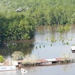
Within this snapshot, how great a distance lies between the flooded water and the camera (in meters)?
24.4

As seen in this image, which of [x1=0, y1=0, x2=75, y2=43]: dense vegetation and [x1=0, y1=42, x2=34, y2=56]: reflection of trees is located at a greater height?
[x1=0, y1=0, x2=75, y2=43]: dense vegetation

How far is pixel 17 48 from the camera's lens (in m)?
32.7

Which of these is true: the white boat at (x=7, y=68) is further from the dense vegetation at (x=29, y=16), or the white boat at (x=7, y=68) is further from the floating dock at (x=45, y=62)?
the dense vegetation at (x=29, y=16)

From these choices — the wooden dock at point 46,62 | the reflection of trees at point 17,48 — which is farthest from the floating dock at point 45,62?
the reflection of trees at point 17,48

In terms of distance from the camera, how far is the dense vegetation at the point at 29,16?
36.7 m

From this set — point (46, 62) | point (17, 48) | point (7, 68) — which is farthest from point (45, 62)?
point (17, 48)

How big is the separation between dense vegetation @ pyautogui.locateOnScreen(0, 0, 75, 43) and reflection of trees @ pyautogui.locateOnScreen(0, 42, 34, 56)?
6.16 ft

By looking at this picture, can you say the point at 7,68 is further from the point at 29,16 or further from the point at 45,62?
the point at 29,16

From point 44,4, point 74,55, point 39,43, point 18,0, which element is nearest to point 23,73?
point 74,55

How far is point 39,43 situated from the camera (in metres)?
34.4

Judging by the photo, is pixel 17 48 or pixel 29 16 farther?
pixel 29 16

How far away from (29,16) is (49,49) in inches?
657

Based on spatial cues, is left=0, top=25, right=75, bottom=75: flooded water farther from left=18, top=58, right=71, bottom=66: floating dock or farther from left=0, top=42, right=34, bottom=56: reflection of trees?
left=18, top=58, right=71, bottom=66: floating dock

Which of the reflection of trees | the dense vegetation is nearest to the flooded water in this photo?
the reflection of trees
